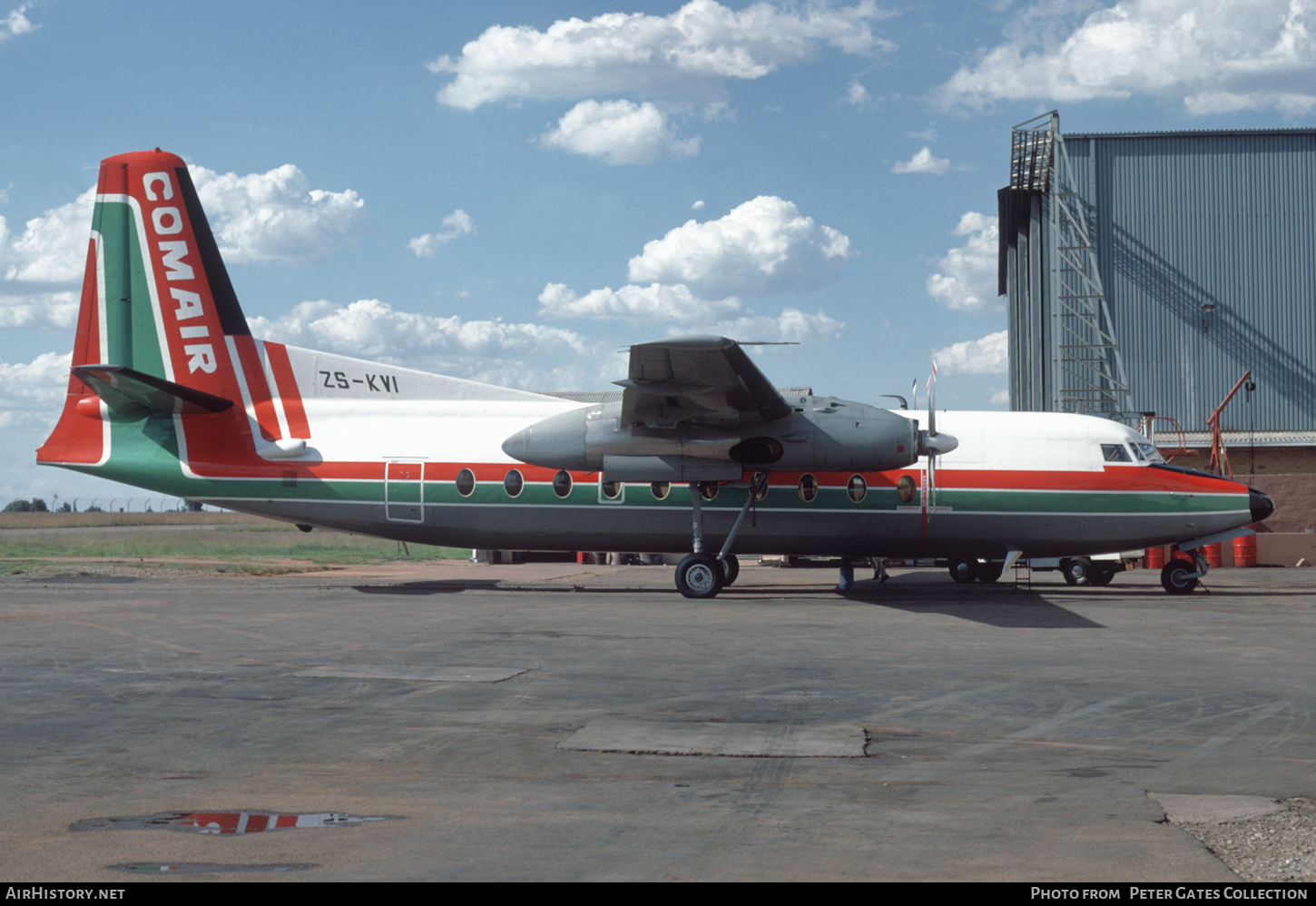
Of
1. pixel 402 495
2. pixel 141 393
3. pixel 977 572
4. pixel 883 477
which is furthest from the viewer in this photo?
pixel 977 572

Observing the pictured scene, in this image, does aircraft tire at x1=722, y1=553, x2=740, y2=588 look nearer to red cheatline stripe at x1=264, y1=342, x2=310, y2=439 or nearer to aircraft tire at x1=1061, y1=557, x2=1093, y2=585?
red cheatline stripe at x1=264, y1=342, x2=310, y2=439

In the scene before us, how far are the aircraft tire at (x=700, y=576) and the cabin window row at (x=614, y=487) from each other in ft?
3.99

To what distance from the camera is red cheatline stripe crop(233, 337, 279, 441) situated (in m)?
20.8

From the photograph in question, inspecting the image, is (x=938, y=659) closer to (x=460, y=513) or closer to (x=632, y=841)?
(x=632, y=841)

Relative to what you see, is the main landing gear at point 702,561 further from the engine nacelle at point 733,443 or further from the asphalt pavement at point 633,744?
the asphalt pavement at point 633,744

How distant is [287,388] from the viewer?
69.7 ft

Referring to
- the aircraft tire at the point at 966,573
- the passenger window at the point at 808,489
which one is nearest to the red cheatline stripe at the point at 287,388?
the passenger window at the point at 808,489

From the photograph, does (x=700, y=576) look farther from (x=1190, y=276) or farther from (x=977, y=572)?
(x=1190, y=276)

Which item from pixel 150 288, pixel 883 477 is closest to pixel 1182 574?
pixel 883 477

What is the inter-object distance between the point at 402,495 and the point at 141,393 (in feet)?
17.4

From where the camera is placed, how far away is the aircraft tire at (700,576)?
1948 centimetres

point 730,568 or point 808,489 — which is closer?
point 808,489

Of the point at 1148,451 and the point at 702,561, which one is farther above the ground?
the point at 1148,451

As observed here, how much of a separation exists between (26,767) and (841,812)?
5.20 m
